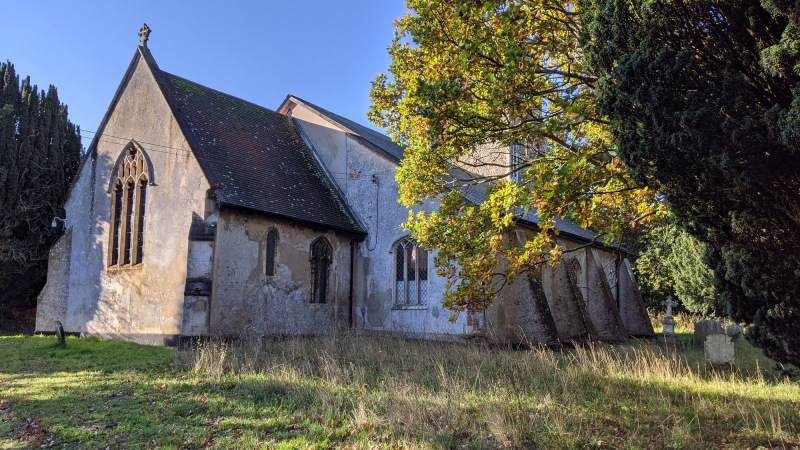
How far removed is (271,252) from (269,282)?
960mm

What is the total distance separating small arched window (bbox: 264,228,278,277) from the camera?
57.2 ft

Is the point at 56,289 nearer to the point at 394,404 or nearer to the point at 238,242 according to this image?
the point at 238,242

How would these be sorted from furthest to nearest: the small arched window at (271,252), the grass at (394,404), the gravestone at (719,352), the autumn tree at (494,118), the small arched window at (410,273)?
the small arched window at (410,273)
the small arched window at (271,252)
the gravestone at (719,352)
the autumn tree at (494,118)
the grass at (394,404)

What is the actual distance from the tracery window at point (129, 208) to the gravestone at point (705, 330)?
17.0 meters

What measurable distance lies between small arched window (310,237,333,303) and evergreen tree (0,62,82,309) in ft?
45.5

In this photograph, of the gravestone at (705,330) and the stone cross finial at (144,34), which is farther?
the stone cross finial at (144,34)

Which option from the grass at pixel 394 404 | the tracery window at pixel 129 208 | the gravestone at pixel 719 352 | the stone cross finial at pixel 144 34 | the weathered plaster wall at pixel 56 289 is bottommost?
the grass at pixel 394 404

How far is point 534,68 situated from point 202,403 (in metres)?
7.85

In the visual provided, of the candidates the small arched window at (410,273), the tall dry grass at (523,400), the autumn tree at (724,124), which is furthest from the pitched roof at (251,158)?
the autumn tree at (724,124)

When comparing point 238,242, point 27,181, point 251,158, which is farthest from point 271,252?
point 27,181

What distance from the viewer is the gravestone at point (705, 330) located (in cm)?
1691

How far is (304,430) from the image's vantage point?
776 cm

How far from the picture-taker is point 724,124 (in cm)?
619

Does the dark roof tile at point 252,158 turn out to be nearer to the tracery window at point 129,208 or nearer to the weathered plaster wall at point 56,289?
the tracery window at point 129,208
